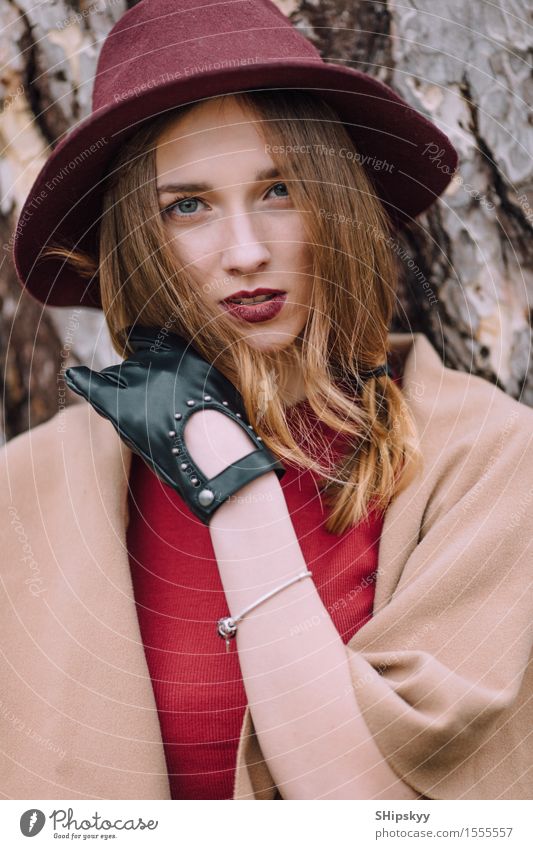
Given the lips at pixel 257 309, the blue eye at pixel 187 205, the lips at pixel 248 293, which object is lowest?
the lips at pixel 257 309

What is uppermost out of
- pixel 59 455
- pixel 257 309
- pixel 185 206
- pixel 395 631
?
pixel 185 206

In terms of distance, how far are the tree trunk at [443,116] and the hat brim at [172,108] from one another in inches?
4.4

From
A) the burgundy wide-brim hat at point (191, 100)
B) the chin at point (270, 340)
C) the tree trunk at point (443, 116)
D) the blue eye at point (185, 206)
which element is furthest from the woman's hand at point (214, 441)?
the tree trunk at point (443, 116)

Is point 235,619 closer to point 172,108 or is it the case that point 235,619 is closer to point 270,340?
point 270,340

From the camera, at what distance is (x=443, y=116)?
1.14 m

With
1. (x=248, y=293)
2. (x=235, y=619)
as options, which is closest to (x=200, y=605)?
(x=235, y=619)

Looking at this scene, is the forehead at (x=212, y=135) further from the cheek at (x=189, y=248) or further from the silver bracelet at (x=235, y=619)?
the silver bracelet at (x=235, y=619)

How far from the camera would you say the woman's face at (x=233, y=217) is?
84cm

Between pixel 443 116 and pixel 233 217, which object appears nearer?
pixel 233 217

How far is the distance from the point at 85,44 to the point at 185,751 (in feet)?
3.11

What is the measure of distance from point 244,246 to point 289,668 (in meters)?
0.41

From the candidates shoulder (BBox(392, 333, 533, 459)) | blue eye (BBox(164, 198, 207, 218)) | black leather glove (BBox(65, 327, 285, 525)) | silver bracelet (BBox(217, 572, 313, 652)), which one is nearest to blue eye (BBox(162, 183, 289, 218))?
blue eye (BBox(164, 198, 207, 218))

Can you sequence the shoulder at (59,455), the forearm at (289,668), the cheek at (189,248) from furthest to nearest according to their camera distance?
the shoulder at (59,455)
the cheek at (189,248)
the forearm at (289,668)

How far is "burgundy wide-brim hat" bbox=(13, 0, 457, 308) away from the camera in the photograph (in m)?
0.83
